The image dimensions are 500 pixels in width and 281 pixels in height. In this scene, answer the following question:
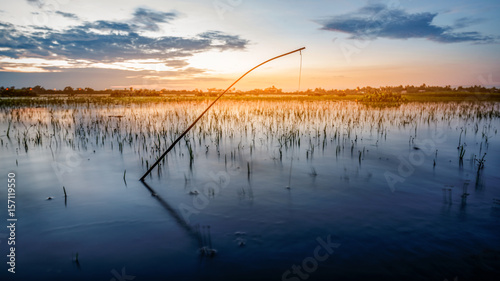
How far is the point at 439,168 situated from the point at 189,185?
7.39m

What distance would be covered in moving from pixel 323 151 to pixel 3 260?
9.05 metres

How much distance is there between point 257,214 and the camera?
16.4 feet

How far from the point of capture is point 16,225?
466cm

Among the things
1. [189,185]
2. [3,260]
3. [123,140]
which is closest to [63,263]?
[3,260]

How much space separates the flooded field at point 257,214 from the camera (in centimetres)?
351

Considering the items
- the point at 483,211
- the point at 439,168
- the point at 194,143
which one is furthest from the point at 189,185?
the point at 439,168

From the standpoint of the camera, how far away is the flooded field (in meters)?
3.51

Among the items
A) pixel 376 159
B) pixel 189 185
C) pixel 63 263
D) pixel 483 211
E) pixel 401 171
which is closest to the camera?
pixel 63 263

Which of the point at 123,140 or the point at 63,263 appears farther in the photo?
the point at 123,140

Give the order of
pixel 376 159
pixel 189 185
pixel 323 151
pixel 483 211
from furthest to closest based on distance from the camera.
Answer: pixel 323 151
pixel 376 159
pixel 189 185
pixel 483 211

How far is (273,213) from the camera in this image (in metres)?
4.98

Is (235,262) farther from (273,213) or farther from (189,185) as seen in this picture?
(189,185)

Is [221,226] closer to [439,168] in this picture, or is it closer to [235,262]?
[235,262]

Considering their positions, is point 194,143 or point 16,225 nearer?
point 16,225
